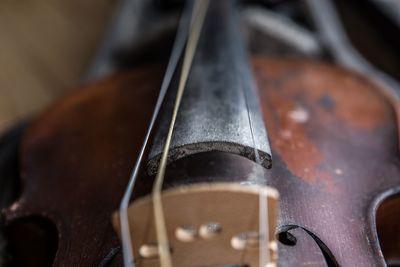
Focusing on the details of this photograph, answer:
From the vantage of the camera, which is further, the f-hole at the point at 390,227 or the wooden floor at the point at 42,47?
the wooden floor at the point at 42,47

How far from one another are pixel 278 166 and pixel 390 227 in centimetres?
24

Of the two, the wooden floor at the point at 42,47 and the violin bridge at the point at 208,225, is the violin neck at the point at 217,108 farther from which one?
the wooden floor at the point at 42,47

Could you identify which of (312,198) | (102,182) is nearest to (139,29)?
(102,182)

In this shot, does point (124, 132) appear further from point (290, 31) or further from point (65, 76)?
point (65, 76)

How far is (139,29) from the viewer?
173 cm

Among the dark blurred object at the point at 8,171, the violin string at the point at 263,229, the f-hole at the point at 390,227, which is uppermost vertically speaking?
the violin string at the point at 263,229

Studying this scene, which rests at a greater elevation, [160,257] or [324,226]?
[160,257]

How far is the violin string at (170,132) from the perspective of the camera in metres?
0.58

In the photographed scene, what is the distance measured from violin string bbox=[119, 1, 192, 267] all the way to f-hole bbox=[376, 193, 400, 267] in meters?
0.41

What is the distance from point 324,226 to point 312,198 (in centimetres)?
6

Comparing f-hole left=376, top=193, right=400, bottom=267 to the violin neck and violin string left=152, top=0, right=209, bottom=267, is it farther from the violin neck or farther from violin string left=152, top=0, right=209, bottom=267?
violin string left=152, top=0, right=209, bottom=267

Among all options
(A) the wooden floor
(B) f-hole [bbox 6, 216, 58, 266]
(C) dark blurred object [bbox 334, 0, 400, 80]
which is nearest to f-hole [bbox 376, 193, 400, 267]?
(B) f-hole [bbox 6, 216, 58, 266]

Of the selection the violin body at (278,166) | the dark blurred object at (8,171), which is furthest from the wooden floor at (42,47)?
the violin body at (278,166)

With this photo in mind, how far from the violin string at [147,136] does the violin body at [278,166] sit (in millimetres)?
32
